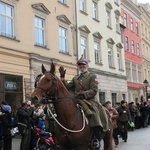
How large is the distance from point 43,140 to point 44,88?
589 cm

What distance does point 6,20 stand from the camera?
58.3 feet

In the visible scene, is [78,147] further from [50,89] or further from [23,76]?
[23,76]

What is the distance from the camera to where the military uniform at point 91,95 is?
6.39m

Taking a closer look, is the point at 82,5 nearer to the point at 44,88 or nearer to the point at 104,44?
the point at 104,44

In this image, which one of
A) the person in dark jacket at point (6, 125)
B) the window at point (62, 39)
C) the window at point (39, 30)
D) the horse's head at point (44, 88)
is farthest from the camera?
the window at point (62, 39)

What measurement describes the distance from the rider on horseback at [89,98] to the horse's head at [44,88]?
1.50 ft

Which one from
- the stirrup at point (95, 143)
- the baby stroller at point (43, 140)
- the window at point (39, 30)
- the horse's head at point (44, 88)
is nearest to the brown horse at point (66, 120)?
the horse's head at point (44, 88)

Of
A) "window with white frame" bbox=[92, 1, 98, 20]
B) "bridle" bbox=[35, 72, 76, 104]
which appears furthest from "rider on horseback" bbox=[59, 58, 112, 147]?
"window with white frame" bbox=[92, 1, 98, 20]


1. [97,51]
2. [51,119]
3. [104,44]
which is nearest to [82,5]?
[97,51]

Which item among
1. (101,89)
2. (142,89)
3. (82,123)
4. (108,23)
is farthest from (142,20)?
(82,123)

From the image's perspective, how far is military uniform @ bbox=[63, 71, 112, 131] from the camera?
6.39m

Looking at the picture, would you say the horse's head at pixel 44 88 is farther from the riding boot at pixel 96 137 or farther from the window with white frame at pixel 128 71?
the window with white frame at pixel 128 71

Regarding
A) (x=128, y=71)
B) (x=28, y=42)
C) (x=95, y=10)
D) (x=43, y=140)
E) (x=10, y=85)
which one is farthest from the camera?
(x=128, y=71)

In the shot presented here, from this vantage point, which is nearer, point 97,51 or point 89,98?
point 89,98
